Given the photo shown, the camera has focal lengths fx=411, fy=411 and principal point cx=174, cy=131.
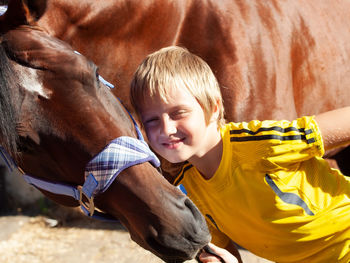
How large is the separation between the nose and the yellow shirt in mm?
212

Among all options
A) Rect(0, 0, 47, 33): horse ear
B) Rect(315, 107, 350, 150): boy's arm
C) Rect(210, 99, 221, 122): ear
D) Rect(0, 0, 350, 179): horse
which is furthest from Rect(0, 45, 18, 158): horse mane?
Rect(315, 107, 350, 150): boy's arm

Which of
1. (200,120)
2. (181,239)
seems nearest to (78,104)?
(200,120)

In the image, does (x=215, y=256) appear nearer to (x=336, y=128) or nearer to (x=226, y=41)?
(x=336, y=128)

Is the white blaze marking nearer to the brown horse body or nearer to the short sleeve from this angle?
the brown horse body

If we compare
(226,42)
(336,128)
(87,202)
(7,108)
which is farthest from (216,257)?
(226,42)

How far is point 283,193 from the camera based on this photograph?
1308 millimetres

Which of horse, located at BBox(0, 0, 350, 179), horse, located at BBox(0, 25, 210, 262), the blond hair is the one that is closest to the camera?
horse, located at BBox(0, 25, 210, 262)

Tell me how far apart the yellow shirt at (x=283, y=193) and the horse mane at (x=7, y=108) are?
0.64 m

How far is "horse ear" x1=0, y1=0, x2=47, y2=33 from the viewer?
128 cm

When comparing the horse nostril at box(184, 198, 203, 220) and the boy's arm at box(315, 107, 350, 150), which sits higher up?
the boy's arm at box(315, 107, 350, 150)

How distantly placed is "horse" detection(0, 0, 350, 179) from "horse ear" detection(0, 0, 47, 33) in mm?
75

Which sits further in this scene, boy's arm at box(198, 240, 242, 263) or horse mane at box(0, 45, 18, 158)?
boy's arm at box(198, 240, 242, 263)

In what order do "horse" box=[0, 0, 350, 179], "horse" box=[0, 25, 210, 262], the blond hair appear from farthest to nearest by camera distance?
1. "horse" box=[0, 0, 350, 179]
2. the blond hair
3. "horse" box=[0, 25, 210, 262]

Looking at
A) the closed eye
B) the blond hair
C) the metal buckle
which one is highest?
the blond hair
